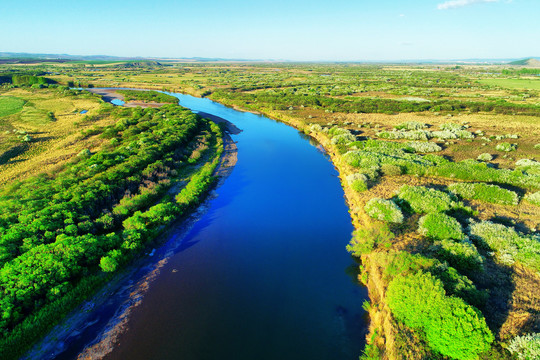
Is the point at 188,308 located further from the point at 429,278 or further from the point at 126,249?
the point at 429,278

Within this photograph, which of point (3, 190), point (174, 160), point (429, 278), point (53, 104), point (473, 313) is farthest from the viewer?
point (53, 104)

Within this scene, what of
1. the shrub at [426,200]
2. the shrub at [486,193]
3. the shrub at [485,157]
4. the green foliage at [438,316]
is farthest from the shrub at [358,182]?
the shrub at [485,157]

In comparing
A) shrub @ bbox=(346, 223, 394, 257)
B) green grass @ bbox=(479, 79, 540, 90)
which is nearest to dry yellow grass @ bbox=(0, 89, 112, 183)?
shrub @ bbox=(346, 223, 394, 257)

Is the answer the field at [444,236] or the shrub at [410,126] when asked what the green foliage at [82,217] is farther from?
the shrub at [410,126]

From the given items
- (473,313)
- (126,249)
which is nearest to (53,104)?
(126,249)

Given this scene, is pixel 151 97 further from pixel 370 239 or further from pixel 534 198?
pixel 534 198

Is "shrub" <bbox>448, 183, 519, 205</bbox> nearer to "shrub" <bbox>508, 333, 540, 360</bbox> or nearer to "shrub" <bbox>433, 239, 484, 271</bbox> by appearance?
"shrub" <bbox>433, 239, 484, 271</bbox>
